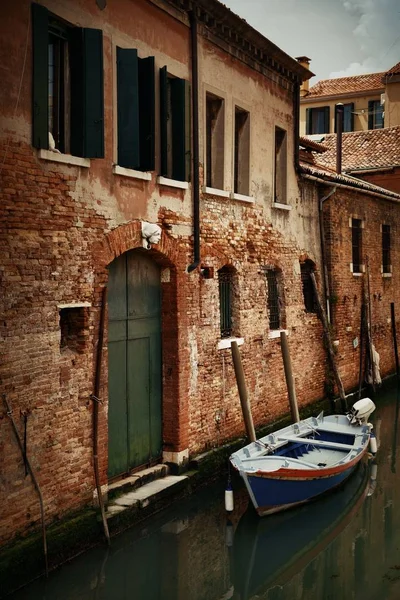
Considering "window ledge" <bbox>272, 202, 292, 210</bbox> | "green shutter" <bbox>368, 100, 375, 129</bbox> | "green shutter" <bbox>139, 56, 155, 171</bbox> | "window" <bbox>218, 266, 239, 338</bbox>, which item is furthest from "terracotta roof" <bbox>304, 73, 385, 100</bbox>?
"green shutter" <bbox>139, 56, 155, 171</bbox>

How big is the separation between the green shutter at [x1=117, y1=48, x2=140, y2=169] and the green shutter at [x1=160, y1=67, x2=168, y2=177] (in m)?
0.73

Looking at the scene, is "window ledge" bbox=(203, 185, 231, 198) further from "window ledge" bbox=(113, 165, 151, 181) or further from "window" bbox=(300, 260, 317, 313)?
"window" bbox=(300, 260, 317, 313)

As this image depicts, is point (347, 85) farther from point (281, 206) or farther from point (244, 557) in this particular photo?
point (244, 557)

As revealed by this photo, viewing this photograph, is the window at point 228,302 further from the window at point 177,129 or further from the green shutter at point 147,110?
the green shutter at point 147,110

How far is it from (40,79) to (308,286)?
8.58 meters

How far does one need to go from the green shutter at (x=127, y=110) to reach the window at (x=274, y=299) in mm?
4943

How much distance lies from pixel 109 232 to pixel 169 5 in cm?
341

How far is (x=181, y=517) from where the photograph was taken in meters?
8.98

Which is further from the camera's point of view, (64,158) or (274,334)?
(274,334)

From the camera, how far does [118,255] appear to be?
28.0ft

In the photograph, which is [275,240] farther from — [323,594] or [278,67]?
[323,594]

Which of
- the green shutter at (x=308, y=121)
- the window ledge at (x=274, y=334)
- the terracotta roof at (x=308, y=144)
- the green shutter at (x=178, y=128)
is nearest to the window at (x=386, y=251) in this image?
the terracotta roof at (x=308, y=144)

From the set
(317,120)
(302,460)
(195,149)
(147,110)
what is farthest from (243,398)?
(317,120)

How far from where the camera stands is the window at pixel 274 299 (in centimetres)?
1292
